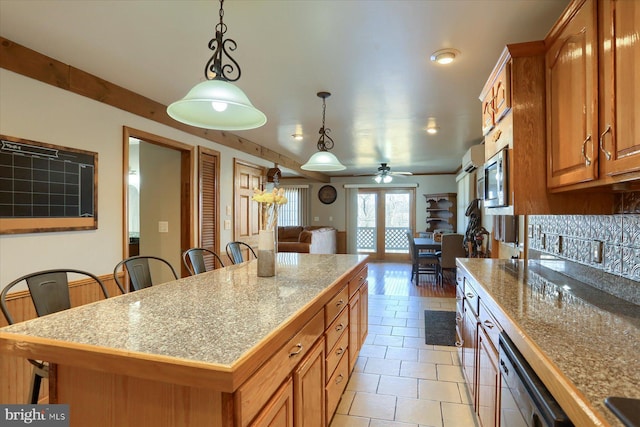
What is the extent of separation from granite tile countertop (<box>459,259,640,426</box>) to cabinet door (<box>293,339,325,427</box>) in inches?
34.0

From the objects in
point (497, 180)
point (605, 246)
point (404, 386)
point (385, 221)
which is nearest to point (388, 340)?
point (404, 386)

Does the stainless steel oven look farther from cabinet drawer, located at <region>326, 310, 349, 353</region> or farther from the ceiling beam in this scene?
the ceiling beam

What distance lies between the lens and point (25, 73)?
2221 millimetres

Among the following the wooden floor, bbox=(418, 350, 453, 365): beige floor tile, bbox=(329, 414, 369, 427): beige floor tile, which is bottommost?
bbox=(329, 414, 369, 427): beige floor tile

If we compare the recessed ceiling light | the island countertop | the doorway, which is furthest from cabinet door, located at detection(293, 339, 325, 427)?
the doorway

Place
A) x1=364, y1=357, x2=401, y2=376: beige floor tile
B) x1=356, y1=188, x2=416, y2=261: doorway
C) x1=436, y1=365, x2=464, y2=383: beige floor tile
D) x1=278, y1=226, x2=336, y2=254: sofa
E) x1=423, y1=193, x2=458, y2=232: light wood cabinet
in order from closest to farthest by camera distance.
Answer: x1=436, y1=365, x2=464, y2=383: beige floor tile < x1=364, y1=357, x2=401, y2=376: beige floor tile < x1=278, y1=226, x2=336, y2=254: sofa < x1=423, y1=193, x2=458, y2=232: light wood cabinet < x1=356, y1=188, x2=416, y2=261: doorway

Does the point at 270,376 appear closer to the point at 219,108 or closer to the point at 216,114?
the point at 219,108

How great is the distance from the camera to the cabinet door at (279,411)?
1.13 meters

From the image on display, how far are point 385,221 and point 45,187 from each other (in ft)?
25.8

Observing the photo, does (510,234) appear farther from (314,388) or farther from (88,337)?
(88,337)

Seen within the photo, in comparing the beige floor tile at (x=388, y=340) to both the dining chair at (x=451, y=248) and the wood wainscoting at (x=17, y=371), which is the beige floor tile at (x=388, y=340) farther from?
the wood wainscoting at (x=17, y=371)

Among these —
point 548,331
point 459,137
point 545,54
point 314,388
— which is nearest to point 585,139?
point 545,54

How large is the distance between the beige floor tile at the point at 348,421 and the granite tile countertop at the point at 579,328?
1.11 meters

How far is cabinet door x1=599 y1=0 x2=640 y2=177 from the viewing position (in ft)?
3.59
